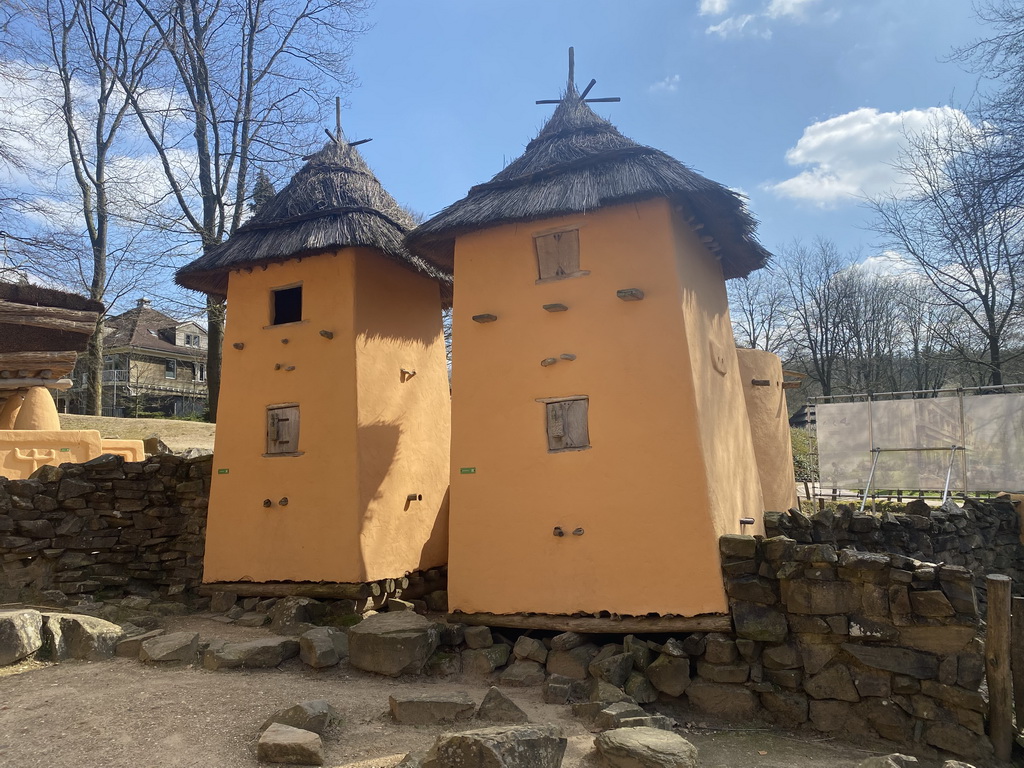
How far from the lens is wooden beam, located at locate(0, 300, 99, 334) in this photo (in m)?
4.52

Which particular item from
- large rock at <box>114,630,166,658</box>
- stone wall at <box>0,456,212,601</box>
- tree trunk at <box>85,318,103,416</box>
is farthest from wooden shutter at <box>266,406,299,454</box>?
tree trunk at <box>85,318,103,416</box>

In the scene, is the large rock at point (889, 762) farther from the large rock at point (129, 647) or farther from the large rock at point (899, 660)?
the large rock at point (129, 647)

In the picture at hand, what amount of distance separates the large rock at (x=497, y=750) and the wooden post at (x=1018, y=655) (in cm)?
492

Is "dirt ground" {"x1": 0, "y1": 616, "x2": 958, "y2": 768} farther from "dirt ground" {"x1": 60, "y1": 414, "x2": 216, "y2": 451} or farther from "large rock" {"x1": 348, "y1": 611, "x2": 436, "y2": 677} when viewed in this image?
"dirt ground" {"x1": 60, "y1": 414, "x2": 216, "y2": 451}

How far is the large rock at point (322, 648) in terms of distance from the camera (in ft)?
21.9

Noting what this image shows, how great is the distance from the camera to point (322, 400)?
30.1ft

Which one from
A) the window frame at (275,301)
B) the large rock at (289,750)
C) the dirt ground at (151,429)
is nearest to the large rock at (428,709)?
the large rock at (289,750)

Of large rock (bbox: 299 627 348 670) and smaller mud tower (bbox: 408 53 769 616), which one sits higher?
smaller mud tower (bbox: 408 53 769 616)

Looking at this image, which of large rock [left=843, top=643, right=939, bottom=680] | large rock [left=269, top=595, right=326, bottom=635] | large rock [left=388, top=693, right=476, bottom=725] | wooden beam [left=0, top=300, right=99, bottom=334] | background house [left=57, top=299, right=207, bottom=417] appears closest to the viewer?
wooden beam [left=0, top=300, right=99, bottom=334]

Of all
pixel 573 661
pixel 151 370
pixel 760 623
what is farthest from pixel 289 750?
pixel 151 370

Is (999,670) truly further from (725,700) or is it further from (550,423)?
(550,423)

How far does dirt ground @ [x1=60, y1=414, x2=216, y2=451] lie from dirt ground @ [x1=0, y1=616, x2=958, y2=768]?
419 inches

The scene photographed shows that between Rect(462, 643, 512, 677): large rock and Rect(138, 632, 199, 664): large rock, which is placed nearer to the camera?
Rect(138, 632, 199, 664): large rock

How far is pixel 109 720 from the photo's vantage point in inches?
198
